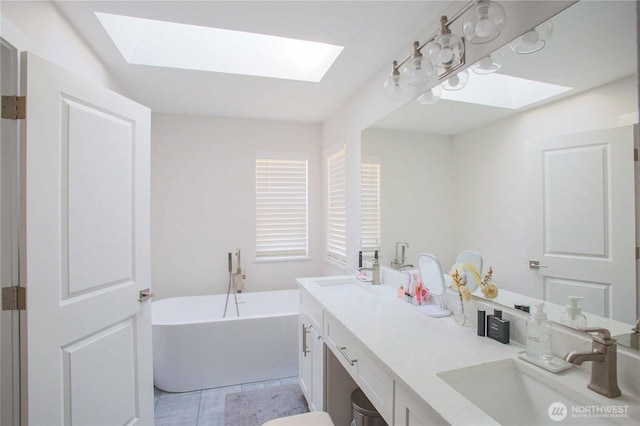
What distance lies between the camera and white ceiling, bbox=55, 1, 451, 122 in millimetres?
1603

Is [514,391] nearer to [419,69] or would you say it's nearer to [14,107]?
[419,69]

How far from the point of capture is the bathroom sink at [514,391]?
0.92m

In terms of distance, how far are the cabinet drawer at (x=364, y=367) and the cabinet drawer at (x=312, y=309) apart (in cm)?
18

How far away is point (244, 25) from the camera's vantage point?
1.77m

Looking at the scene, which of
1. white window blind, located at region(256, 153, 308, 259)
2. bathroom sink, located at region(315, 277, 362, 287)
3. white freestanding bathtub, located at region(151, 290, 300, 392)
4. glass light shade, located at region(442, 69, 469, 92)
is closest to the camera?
glass light shade, located at region(442, 69, 469, 92)

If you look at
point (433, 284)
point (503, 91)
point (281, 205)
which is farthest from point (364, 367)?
point (281, 205)

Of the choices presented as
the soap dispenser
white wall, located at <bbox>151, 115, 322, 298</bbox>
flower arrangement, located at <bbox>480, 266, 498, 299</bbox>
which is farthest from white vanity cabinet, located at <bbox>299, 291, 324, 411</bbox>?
white wall, located at <bbox>151, 115, 322, 298</bbox>

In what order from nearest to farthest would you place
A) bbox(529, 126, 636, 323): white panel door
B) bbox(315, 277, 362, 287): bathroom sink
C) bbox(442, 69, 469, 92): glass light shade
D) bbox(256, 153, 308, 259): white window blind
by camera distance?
bbox(529, 126, 636, 323): white panel door < bbox(442, 69, 469, 92): glass light shade < bbox(315, 277, 362, 287): bathroom sink < bbox(256, 153, 308, 259): white window blind

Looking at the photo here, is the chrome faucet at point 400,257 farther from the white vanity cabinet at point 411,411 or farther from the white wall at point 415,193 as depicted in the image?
the white vanity cabinet at point 411,411

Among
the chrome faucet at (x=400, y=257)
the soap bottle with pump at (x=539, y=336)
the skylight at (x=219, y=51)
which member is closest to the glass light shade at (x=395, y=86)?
the skylight at (x=219, y=51)

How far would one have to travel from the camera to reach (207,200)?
3506 mm

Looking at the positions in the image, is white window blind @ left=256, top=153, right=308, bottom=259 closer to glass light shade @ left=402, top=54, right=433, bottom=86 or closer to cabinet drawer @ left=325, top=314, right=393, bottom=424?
cabinet drawer @ left=325, top=314, right=393, bottom=424

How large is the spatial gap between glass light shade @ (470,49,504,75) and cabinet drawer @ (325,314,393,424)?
53.5 inches

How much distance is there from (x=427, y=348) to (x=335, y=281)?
4.02ft
